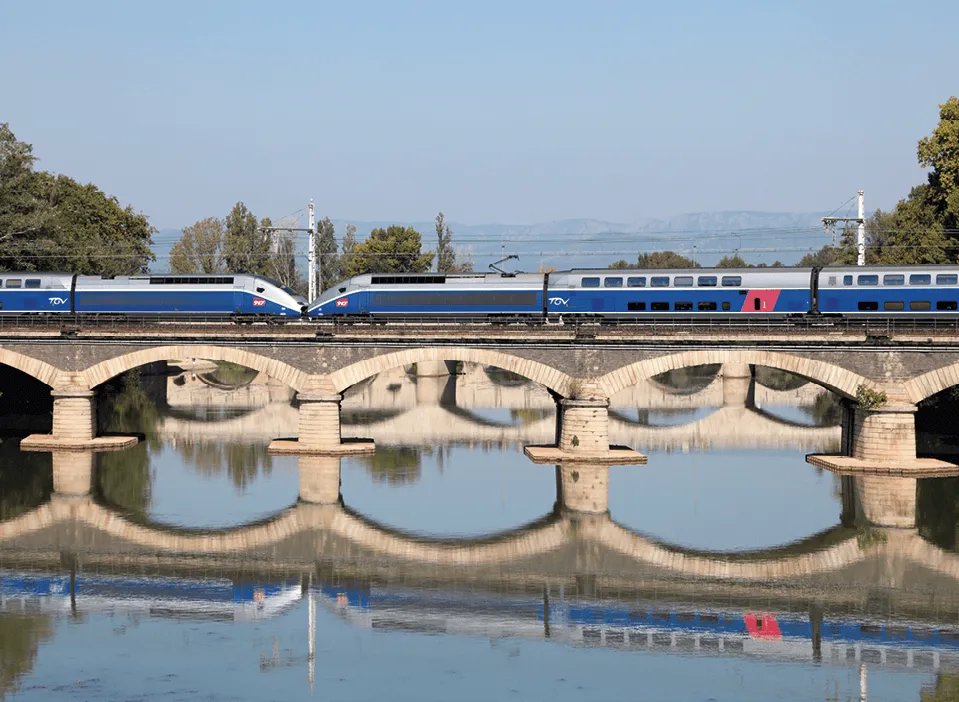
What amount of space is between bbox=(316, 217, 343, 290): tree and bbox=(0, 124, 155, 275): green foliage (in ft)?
99.5

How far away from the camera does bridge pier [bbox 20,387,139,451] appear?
6378 cm

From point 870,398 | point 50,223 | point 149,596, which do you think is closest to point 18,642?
point 149,596

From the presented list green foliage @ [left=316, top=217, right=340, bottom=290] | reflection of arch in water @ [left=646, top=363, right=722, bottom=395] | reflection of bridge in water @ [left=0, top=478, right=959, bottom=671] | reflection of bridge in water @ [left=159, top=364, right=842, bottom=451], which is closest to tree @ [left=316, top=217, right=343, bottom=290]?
green foliage @ [left=316, top=217, right=340, bottom=290]

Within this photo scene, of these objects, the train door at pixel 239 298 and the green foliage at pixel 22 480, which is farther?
the train door at pixel 239 298

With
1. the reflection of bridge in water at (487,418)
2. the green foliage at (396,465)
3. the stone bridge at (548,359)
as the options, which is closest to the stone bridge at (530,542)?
the stone bridge at (548,359)

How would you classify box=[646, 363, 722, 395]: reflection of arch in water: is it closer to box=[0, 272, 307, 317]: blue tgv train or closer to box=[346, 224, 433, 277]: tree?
box=[346, 224, 433, 277]: tree

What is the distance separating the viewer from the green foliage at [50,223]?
3290 inches

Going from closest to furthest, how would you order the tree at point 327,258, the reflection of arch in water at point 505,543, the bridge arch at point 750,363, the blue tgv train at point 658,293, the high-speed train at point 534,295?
the reflection of arch in water at point 505,543 < the bridge arch at point 750,363 < the blue tgv train at point 658,293 < the high-speed train at point 534,295 < the tree at point 327,258

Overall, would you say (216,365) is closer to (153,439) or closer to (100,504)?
(153,439)

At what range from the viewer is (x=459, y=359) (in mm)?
60062

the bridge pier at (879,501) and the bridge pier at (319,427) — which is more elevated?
the bridge pier at (319,427)

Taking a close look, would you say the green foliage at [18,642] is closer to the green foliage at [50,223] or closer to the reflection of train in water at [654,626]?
the reflection of train in water at [654,626]

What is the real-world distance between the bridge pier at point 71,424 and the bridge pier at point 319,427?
10.4m

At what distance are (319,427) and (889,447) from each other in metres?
28.6
